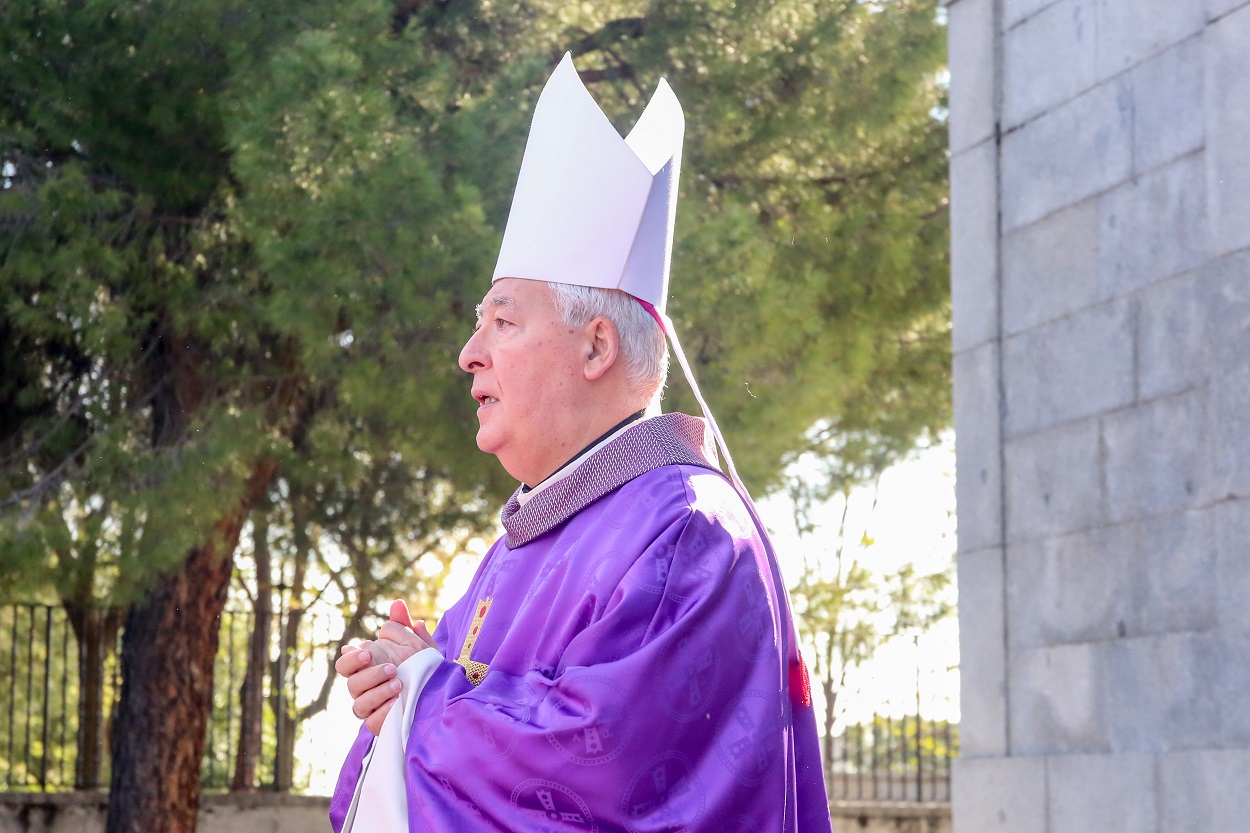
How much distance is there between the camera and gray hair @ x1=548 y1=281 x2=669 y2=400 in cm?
270

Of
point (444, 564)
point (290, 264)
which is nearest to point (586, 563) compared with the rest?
point (290, 264)

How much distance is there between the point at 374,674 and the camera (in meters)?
2.38

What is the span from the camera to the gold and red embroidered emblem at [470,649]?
2490 mm

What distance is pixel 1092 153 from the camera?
16.0ft

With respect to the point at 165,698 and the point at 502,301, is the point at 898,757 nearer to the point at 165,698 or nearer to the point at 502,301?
the point at 165,698

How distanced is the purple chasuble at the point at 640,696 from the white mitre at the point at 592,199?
0.44 metres

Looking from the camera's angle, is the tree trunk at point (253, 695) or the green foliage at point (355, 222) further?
the tree trunk at point (253, 695)

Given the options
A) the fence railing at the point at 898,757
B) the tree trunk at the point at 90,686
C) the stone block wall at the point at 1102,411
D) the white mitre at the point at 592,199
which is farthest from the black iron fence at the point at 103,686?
the white mitre at the point at 592,199

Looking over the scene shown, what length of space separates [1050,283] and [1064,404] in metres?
0.42

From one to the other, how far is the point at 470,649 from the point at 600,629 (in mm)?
449

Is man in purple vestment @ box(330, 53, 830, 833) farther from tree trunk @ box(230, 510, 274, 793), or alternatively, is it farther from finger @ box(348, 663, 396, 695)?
tree trunk @ box(230, 510, 274, 793)

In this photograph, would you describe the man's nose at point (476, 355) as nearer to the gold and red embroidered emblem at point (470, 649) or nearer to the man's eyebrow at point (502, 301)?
the man's eyebrow at point (502, 301)

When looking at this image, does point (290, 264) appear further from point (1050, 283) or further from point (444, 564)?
point (444, 564)

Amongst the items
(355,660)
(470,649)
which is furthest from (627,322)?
(355,660)
